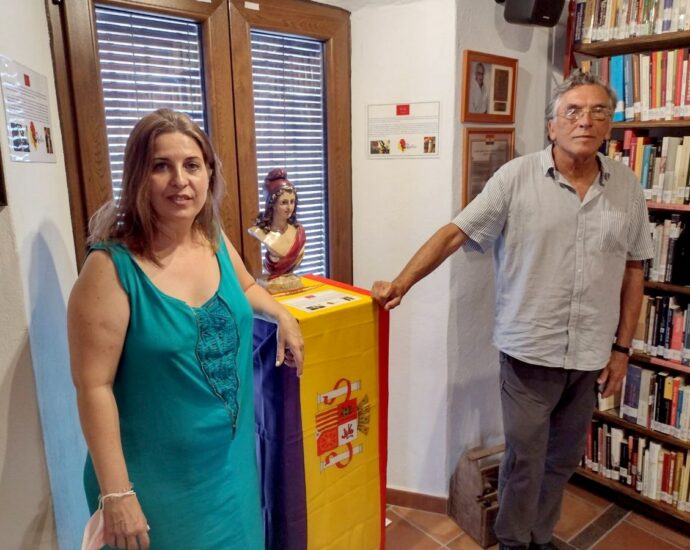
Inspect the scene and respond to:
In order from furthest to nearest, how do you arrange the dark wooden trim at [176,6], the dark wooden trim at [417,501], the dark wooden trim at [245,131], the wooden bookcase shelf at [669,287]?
the dark wooden trim at [417,501] → the wooden bookcase shelf at [669,287] → the dark wooden trim at [245,131] → the dark wooden trim at [176,6]

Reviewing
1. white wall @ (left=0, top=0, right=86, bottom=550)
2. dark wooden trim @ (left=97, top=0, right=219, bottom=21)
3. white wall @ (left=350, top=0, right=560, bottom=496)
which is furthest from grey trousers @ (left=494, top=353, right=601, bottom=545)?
dark wooden trim @ (left=97, top=0, right=219, bottom=21)

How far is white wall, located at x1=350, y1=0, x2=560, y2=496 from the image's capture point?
6.31 feet

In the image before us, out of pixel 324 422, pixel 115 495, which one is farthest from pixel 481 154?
pixel 115 495

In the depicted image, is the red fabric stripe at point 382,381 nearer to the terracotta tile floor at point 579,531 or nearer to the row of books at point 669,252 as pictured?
the terracotta tile floor at point 579,531

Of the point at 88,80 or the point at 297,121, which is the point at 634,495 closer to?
the point at 297,121

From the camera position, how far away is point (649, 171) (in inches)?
79.1

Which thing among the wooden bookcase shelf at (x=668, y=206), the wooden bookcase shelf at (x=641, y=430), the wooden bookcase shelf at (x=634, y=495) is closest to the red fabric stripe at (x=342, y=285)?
the wooden bookcase shelf at (x=668, y=206)

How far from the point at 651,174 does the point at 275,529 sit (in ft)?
5.94

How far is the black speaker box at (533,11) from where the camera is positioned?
183 cm

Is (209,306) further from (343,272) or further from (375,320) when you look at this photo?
(343,272)

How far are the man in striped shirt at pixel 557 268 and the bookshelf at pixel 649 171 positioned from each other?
381mm

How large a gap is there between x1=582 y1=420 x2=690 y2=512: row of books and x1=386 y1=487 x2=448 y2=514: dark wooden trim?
2.18 ft

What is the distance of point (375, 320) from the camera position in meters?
1.61

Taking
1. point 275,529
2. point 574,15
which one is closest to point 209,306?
point 275,529
